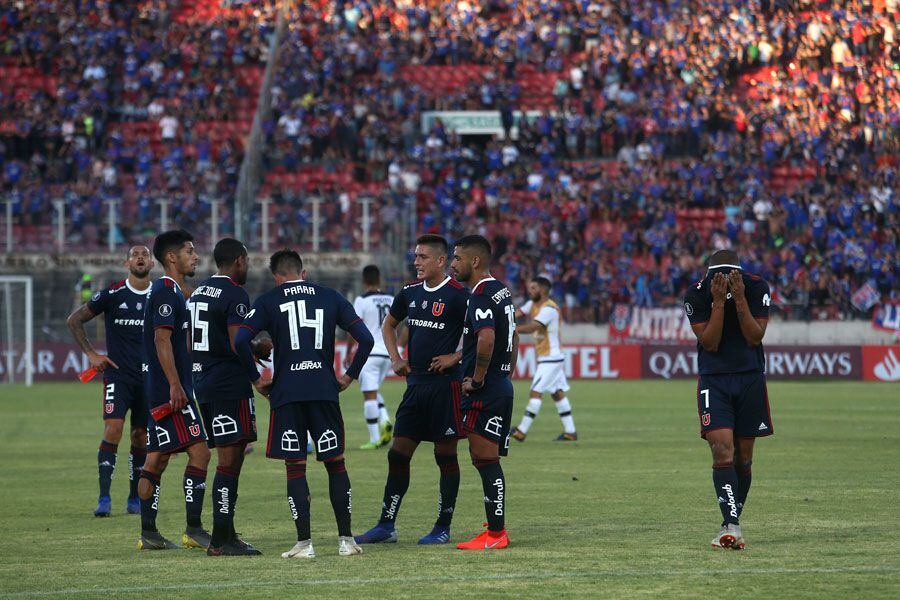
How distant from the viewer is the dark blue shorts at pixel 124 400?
46.1 feet

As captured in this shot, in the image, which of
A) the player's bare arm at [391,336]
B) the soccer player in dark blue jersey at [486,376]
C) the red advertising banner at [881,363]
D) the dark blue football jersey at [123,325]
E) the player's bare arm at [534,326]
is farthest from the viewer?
the red advertising banner at [881,363]

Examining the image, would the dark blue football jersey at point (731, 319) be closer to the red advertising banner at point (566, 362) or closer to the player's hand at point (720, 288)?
the player's hand at point (720, 288)

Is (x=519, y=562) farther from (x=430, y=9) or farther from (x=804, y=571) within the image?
(x=430, y=9)

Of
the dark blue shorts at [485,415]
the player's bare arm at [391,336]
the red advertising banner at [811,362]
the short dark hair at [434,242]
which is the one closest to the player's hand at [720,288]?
the dark blue shorts at [485,415]

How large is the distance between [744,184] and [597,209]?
4273 millimetres

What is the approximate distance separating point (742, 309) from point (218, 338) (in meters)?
3.93

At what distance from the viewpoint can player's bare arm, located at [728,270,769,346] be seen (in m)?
10.9

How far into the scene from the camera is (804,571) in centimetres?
976

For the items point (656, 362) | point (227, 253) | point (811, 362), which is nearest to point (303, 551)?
point (227, 253)

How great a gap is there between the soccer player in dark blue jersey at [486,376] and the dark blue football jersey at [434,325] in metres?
0.20

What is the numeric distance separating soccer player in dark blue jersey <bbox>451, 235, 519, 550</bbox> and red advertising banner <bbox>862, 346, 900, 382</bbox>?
92.0 feet

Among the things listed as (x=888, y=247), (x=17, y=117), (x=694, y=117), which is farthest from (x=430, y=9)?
(x=888, y=247)

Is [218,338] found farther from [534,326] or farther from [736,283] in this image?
[534,326]

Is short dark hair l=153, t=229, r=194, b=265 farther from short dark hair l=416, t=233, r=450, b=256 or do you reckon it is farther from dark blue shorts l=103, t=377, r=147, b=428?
dark blue shorts l=103, t=377, r=147, b=428
